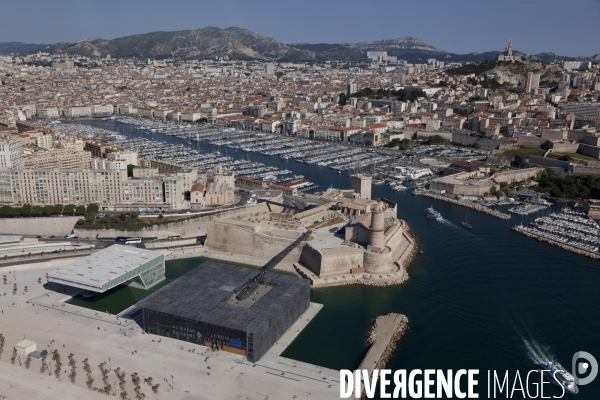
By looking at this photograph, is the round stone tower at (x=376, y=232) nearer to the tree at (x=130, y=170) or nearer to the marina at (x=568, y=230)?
the marina at (x=568, y=230)

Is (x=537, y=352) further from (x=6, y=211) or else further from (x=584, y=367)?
(x=6, y=211)

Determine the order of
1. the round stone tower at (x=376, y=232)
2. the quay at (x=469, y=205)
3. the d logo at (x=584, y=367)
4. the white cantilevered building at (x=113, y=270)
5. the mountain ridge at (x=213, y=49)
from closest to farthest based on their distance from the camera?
1. the d logo at (x=584, y=367)
2. the white cantilevered building at (x=113, y=270)
3. the round stone tower at (x=376, y=232)
4. the quay at (x=469, y=205)
5. the mountain ridge at (x=213, y=49)

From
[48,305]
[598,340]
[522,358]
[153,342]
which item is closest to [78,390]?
[153,342]

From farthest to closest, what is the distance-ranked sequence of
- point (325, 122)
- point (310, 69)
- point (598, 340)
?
1. point (310, 69)
2. point (325, 122)
3. point (598, 340)

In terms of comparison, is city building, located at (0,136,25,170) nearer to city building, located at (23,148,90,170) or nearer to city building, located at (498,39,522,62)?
city building, located at (23,148,90,170)

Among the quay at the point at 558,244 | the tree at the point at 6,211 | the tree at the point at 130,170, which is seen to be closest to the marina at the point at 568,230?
the quay at the point at 558,244

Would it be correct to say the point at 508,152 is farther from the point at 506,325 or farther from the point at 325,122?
the point at 506,325
